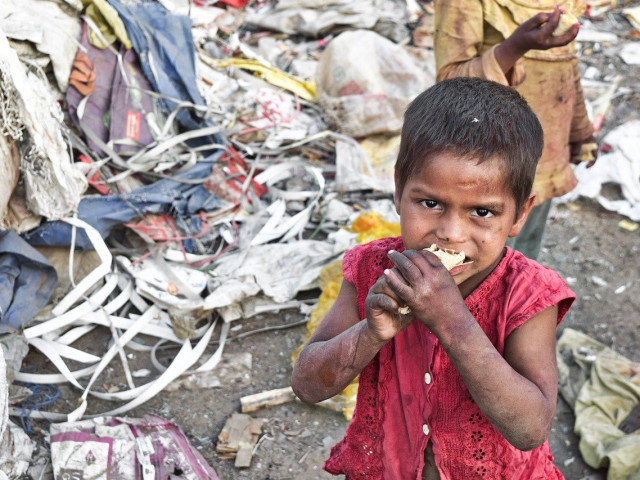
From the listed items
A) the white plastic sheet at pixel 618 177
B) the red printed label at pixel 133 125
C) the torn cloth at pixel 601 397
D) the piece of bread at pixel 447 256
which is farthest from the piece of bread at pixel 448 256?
the white plastic sheet at pixel 618 177

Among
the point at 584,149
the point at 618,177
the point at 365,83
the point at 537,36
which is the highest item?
the point at 537,36

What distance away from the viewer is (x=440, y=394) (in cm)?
151

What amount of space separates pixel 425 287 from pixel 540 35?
1.34 metres

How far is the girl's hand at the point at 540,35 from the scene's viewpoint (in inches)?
85.5

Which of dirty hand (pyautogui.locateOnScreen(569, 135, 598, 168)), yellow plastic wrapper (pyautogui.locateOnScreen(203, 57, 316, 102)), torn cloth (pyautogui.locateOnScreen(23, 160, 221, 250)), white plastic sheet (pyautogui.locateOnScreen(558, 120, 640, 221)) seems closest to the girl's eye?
dirty hand (pyautogui.locateOnScreen(569, 135, 598, 168))

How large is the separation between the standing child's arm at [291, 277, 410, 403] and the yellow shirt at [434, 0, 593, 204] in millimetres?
1226

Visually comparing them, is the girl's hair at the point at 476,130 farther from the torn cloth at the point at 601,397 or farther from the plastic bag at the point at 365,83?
the plastic bag at the point at 365,83

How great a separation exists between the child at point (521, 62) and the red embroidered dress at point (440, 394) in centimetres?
109

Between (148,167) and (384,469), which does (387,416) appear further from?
(148,167)

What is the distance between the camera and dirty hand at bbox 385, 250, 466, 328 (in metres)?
1.24

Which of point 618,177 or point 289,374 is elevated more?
point 618,177

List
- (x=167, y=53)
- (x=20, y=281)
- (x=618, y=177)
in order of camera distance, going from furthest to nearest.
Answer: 1. (x=618, y=177)
2. (x=167, y=53)
3. (x=20, y=281)

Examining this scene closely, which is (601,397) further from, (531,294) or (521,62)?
(531,294)

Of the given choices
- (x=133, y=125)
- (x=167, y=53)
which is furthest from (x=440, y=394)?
(x=167, y=53)
